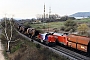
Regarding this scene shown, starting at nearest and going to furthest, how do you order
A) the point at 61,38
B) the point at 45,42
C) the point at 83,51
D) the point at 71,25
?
the point at 83,51 < the point at 61,38 < the point at 45,42 < the point at 71,25

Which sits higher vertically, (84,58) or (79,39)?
(79,39)

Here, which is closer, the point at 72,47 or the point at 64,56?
the point at 64,56

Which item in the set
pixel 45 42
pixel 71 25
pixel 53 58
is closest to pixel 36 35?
pixel 45 42

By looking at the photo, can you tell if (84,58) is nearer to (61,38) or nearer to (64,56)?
(64,56)

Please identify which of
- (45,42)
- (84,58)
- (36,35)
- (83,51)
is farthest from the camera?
(36,35)

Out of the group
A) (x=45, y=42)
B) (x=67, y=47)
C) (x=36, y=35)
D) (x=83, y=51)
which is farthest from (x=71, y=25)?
(x=83, y=51)

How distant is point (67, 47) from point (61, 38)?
295cm

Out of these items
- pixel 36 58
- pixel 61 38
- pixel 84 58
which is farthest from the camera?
pixel 61 38

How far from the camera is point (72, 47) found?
33938 millimetres

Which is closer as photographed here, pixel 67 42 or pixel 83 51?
pixel 83 51

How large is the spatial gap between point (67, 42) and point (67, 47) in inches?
50.3

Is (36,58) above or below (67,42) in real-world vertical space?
below

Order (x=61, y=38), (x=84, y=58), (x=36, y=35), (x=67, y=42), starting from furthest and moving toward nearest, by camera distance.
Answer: (x=36, y=35) → (x=61, y=38) → (x=67, y=42) → (x=84, y=58)

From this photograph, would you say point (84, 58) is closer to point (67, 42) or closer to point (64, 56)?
point (64, 56)
